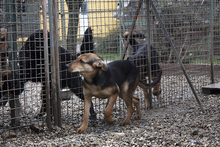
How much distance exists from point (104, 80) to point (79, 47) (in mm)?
2230

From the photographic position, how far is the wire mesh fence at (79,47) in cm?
482

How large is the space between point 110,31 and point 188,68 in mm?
3358

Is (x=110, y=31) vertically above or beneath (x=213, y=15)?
beneath

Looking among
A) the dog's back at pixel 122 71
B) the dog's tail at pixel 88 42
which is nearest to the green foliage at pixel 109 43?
the dog's tail at pixel 88 42

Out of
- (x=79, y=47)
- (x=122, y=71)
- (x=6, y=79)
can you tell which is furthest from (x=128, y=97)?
(x=6, y=79)

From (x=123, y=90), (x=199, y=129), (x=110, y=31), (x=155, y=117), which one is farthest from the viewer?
(x=110, y=31)

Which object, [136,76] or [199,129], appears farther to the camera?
[136,76]

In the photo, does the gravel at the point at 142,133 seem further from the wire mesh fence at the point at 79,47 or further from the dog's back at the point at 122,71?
the dog's back at the point at 122,71

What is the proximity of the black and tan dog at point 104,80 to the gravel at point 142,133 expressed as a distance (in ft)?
1.08

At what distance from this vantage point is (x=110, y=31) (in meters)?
6.83

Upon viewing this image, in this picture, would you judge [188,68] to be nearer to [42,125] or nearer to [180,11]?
[180,11]

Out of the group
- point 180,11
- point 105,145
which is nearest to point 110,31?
point 180,11

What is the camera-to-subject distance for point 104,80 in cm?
490

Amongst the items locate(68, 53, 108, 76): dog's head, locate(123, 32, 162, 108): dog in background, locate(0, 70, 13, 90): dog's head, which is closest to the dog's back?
locate(68, 53, 108, 76): dog's head
